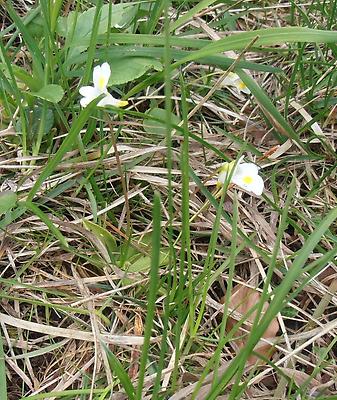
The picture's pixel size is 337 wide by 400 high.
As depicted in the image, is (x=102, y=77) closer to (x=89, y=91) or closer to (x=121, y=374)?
(x=89, y=91)

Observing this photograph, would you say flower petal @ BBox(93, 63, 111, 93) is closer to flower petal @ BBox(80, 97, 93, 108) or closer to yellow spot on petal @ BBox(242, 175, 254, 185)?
flower petal @ BBox(80, 97, 93, 108)

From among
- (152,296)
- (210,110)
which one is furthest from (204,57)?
(152,296)

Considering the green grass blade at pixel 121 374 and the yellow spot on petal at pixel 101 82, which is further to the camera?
the yellow spot on petal at pixel 101 82

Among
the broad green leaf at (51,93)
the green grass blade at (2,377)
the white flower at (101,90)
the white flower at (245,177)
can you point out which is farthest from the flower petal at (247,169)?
the green grass blade at (2,377)

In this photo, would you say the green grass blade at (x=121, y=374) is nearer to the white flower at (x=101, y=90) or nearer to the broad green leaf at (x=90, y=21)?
the white flower at (x=101, y=90)

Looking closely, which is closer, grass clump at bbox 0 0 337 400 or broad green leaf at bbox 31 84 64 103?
grass clump at bbox 0 0 337 400

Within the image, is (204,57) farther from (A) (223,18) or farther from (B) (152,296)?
(B) (152,296)

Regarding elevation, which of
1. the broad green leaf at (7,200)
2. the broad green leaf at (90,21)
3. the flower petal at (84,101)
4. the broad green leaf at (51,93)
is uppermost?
the broad green leaf at (90,21)

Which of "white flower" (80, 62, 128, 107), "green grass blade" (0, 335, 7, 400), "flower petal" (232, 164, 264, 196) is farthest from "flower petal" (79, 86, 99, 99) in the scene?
"green grass blade" (0, 335, 7, 400)
